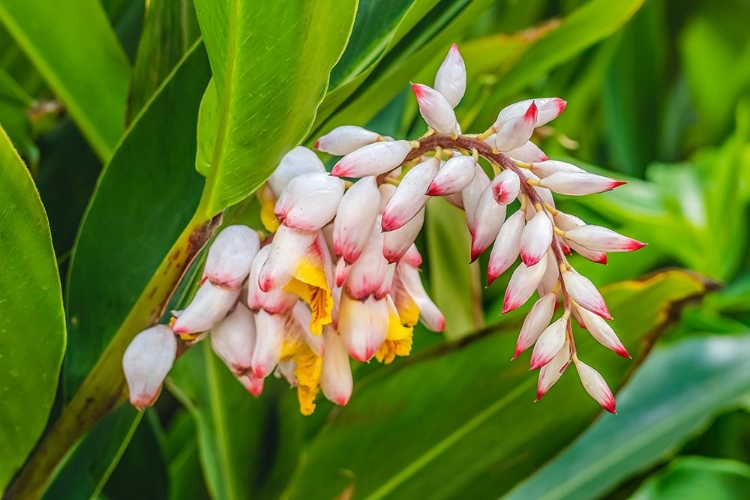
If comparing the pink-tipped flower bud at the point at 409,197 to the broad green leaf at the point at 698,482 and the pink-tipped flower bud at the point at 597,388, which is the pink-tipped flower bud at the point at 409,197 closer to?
the pink-tipped flower bud at the point at 597,388

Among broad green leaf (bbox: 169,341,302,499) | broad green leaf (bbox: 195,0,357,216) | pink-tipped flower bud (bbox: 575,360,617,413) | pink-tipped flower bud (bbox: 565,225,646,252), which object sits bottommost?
broad green leaf (bbox: 169,341,302,499)

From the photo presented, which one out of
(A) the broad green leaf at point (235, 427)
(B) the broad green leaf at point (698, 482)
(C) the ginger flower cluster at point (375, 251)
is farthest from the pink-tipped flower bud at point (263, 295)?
(B) the broad green leaf at point (698, 482)

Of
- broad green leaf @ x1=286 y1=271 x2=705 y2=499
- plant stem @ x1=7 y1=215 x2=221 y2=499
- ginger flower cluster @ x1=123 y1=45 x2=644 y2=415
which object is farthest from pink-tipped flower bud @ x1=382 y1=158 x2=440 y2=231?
broad green leaf @ x1=286 y1=271 x2=705 y2=499

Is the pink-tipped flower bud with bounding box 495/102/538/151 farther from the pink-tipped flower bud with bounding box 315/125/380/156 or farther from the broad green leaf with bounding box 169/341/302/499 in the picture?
the broad green leaf with bounding box 169/341/302/499

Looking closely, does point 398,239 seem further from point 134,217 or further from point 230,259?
point 134,217

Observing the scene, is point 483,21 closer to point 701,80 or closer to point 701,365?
point 701,80
